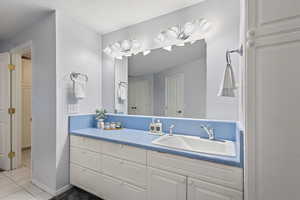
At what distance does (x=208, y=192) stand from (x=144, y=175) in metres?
0.57

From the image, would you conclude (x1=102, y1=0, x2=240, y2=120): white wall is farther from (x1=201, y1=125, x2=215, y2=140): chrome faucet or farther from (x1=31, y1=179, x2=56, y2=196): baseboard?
(x1=31, y1=179, x2=56, y2=196): baseboard

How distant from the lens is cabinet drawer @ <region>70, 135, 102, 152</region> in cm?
174

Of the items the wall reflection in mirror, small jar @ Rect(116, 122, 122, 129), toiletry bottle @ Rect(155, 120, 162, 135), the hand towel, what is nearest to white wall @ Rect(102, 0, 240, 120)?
the wall reflection in mirror

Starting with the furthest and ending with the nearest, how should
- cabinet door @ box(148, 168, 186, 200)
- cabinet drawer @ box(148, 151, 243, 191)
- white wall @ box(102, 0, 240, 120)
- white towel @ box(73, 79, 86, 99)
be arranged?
white towel @ box(73, 79, 86, 99)
white wall @ box(102, 0, 240, 120)
cabinet door @ box(148, 168, 186, 200)
cabinet drawer @ box(148, 151, 243, 191)

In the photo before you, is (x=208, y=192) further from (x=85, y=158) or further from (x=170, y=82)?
(x=85, y=158)

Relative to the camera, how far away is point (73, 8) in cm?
186

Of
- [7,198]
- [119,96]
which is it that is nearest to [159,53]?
[119,96]

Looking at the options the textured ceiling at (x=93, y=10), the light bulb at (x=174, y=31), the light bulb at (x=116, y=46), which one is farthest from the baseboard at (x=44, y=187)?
the light bulb at (x=174, y=31)

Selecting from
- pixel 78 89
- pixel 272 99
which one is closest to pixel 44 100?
→ pixel 78 89

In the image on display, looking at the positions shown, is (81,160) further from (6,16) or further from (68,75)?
(6,16)

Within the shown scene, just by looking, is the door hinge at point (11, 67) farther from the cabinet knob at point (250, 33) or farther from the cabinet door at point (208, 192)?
the cabinet knob at point (250, 33)

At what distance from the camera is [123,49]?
7.14ft

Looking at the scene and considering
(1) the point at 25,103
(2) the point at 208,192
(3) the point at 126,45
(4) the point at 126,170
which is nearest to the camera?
(2) the point at 208,192

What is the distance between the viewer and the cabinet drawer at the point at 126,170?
1408 millimetres
